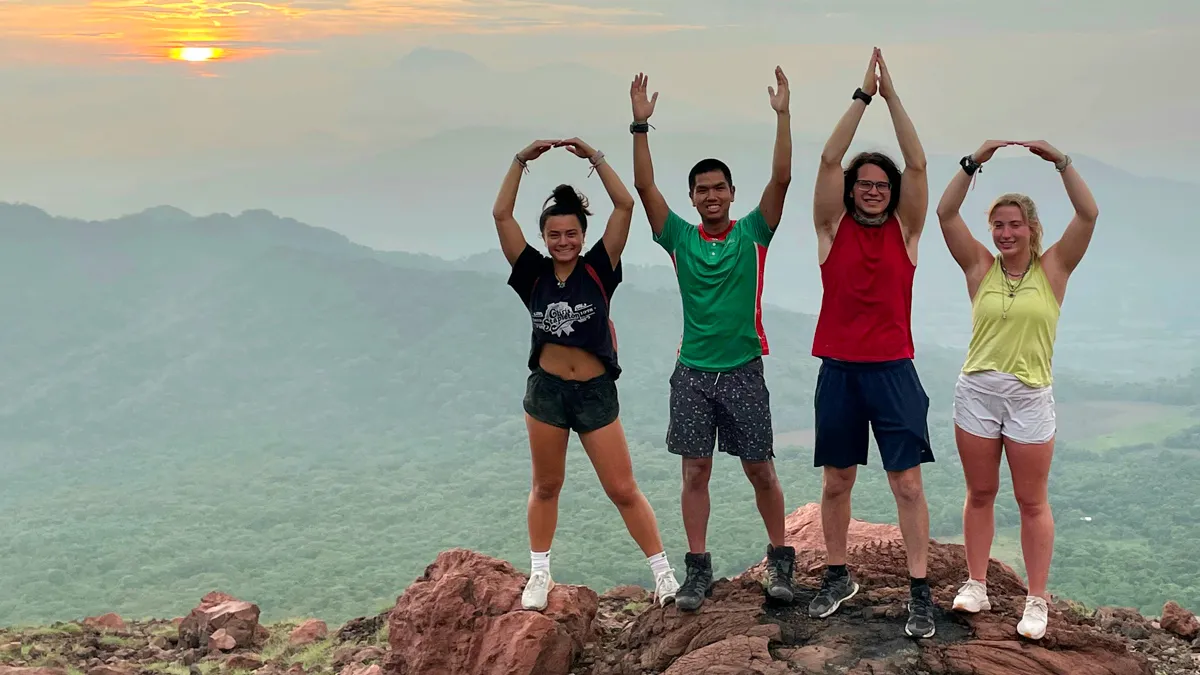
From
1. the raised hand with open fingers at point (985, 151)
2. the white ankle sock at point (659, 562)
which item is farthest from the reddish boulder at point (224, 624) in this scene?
the raised hand with open fingers at point (985, 151)

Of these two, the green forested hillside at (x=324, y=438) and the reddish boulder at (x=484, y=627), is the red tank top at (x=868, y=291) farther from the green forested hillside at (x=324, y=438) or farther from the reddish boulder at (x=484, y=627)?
the green forested hillside at (x=324, y=438)

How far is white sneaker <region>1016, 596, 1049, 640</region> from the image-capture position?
596cm

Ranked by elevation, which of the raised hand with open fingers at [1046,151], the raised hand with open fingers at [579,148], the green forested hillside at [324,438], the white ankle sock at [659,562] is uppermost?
the raised hand with open fingers at [579,148]

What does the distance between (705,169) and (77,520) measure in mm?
66520

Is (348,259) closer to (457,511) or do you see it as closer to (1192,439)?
(457,511)

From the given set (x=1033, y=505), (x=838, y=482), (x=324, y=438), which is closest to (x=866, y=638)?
(x=838, y=482)

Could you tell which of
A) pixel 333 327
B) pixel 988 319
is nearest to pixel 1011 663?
pixel 988 319

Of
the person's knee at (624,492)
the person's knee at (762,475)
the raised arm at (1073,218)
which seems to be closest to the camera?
the raised arm at (1073,218)

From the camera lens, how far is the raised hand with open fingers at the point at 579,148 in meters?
6.39

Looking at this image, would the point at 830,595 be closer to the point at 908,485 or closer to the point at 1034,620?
the point at 908,485

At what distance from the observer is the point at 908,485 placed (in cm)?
591

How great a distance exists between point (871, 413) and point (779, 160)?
156 centimetres

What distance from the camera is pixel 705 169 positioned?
20.0 ft

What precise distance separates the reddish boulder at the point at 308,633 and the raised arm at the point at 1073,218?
7.14 metres
